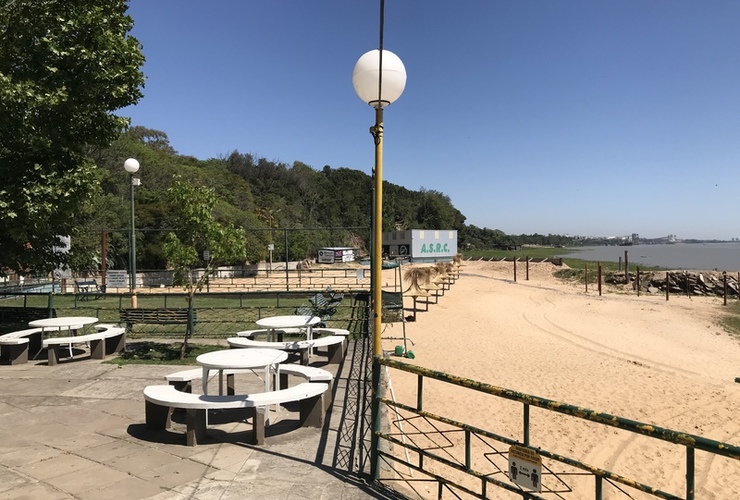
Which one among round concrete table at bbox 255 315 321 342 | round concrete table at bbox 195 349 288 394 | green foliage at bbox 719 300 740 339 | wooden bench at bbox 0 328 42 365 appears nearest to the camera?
round concrete table at bbox 195 349 288 394

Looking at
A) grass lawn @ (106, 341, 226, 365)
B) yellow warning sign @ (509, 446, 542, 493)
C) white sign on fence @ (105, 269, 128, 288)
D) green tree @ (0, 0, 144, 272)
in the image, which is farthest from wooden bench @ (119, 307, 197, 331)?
white sign on fence @ (105, 269, 128, 288)

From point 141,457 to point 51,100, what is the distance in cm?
742

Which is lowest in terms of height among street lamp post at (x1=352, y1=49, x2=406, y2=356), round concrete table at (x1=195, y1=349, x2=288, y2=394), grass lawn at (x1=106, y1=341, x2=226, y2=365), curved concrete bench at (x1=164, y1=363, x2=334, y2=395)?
grass lawn at (x1=106, y1=341, x2=226, y2=365)

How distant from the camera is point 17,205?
8789mm

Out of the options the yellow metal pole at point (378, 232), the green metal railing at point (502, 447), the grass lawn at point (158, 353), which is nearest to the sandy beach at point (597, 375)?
the green metal railing at point (502, 447)

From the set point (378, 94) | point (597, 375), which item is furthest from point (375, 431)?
point (597, 375)

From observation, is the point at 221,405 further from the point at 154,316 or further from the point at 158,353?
the point at 154,316

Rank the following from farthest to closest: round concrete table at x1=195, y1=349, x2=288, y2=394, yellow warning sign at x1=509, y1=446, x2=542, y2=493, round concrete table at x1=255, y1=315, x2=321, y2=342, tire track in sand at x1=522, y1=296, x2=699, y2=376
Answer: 1. tire track in sand at x1=522, y1=296, x2=699, y2=376
2. round concrete table at x1=255, y1=315, x2=321, y2=342
3. round concrete table at x1=195, y1=349, x2=288, y2=394
4. yellow warning sign at x1=509, y1=446, x2=542, y2=493

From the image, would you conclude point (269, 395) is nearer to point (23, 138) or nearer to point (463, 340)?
point (23, 138)

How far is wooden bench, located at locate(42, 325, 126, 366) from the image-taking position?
8.64 meters

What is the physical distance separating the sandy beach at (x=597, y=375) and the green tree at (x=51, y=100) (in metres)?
7.86

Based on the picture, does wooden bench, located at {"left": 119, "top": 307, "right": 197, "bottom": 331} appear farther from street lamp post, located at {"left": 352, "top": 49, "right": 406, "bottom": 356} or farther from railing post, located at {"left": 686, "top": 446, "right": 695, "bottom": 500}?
railing post, located at {"left": 686, "top": 446, "right": 695, "bottom": 500}

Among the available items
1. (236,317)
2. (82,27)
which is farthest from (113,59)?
(236,317)

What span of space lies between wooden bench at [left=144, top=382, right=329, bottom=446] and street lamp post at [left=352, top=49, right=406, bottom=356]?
1.27 metres
